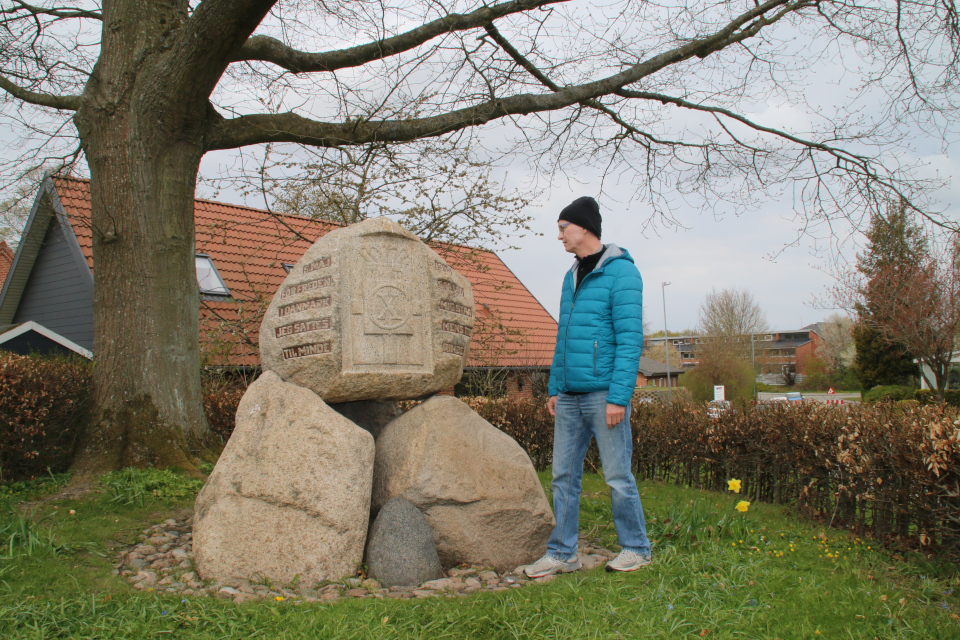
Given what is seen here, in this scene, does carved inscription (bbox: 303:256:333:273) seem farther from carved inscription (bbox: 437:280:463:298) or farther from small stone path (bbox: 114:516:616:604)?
small stone path (bbox: 114:516:616:604)

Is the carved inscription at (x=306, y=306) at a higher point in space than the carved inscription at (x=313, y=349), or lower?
higher

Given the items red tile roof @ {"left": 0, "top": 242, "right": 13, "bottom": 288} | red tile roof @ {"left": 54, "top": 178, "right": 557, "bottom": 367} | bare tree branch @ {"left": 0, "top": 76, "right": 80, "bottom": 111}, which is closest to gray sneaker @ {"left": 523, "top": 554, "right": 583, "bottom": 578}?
red tile roof @ {"left": 54, "top": 178, "right": 557, "bottom": 367}

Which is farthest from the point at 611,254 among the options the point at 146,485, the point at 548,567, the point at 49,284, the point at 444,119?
the point at 49,284

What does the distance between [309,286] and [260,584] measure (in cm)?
187

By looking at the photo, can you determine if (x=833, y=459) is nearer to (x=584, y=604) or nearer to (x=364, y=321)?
(x=584, y=604)

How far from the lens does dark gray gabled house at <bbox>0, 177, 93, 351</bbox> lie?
1297 centimetres

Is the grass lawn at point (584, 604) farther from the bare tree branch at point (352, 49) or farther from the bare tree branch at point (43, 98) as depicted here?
the bare tree branch at point (352, 49)

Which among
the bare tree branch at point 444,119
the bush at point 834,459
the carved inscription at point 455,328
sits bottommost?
the bush at point 834,459

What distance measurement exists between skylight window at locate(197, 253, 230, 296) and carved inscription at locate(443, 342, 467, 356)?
7.66 m

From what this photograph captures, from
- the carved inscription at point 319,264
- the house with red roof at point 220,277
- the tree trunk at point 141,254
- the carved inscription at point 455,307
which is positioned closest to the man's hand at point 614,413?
the carved inscription at point 455,307

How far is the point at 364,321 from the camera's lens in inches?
175

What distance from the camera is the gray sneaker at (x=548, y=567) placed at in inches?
159

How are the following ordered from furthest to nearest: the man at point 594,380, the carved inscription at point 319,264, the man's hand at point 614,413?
the carved inscription at point 319,264 → the man at point 594,380 → the man's hand at point 614,413

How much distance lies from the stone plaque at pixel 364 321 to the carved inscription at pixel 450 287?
4cm
